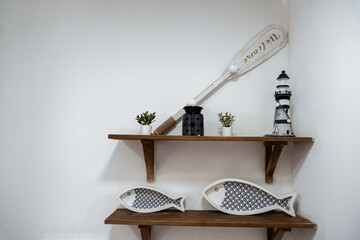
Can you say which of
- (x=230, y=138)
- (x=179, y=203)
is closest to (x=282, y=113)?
(x=230, y=138)

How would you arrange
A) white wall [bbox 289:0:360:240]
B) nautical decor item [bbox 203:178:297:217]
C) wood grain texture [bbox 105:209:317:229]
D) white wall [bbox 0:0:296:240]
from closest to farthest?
white wall [bbox 289:0:360:240]
wood grain texture [bbox 105:209:317:229]
nautical decor item [bbox 203:178:297:217]
white wall [bbox 0:0:296:240]

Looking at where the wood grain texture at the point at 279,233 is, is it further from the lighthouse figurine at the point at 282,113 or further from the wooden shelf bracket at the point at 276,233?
the lighthouse figurine at the point at 282,113

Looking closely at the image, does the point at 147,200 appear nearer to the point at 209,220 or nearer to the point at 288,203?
the point at 209,220

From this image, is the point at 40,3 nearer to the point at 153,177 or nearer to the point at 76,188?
the point at 76,188

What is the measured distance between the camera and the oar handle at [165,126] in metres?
1.23

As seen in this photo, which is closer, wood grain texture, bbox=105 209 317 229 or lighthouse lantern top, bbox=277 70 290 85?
wood grain texture, bbox=105 209 317 229

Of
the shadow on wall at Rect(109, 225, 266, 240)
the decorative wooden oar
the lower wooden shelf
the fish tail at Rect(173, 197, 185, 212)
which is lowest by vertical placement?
the shadow on wall at Rect(109, 225, 266, 240)

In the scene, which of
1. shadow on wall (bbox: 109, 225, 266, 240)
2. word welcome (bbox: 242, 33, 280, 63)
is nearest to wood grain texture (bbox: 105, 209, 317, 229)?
shadow on wall (bbox: 109, 225, 266, 240)

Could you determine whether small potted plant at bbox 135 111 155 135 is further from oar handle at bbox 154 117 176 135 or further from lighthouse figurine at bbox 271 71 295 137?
lighthouse figurine at bbox 271 71 295 137

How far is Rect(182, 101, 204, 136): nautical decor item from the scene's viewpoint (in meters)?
1.17

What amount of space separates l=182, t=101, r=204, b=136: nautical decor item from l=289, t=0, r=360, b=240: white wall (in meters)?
0.47

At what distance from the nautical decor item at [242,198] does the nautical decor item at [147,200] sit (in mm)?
160

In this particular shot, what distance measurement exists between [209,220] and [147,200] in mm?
318

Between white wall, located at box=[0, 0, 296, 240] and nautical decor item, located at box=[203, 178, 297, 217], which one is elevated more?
white wall, located at box=[0, 0, 296, 240]
